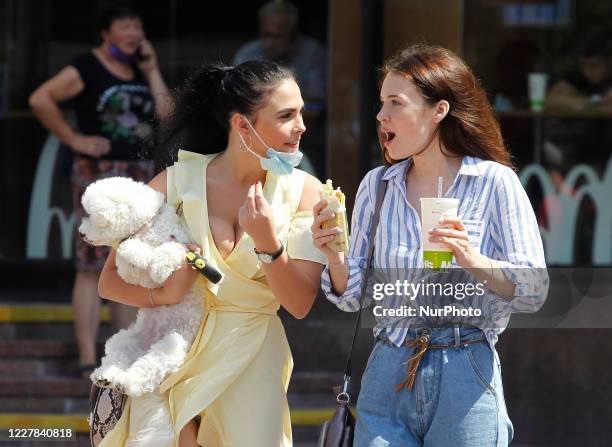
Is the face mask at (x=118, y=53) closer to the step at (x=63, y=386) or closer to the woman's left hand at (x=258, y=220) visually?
the step at (x=63, y=386)

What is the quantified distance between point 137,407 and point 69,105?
4.60 meters

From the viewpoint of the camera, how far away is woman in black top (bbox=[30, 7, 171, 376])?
22.3 feet

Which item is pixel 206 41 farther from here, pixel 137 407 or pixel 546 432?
pixel 137 407

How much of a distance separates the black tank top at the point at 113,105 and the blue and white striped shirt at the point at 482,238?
3751 millimetres

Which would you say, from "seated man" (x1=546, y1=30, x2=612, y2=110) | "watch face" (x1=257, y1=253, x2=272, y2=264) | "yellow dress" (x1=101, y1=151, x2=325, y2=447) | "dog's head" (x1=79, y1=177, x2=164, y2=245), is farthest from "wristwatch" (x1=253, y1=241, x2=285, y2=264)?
"seated man" (x1=546, y1=30, x2=612, y2=110)

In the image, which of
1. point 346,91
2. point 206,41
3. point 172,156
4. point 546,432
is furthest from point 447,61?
point 206,41

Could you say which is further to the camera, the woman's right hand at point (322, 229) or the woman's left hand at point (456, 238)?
the woman's right hand at point (322, 229)

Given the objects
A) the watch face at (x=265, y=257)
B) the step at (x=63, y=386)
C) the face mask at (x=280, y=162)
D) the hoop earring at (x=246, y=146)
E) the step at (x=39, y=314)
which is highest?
the hoop earring at (x=246, y=146)

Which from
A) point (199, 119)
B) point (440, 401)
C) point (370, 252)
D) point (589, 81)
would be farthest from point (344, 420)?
point (589, 81)

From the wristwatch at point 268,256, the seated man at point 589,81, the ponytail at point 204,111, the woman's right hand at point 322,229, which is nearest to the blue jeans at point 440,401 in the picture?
the woman's right hand at point 322,229

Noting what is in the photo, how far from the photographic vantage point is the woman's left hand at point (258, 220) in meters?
3.45

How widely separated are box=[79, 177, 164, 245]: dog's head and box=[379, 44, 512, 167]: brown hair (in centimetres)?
92

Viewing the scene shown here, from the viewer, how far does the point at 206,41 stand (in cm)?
810

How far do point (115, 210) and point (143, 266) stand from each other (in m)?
0.21
